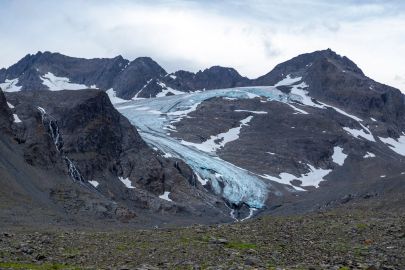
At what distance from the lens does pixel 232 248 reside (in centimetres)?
3444

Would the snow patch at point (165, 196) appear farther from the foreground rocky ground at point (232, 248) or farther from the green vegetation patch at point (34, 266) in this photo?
the green vegetation patch at point (34, 266)

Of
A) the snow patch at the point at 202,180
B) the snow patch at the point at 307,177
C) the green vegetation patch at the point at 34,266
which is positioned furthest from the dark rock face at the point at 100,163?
the green vegetation patch at the point at 34,266

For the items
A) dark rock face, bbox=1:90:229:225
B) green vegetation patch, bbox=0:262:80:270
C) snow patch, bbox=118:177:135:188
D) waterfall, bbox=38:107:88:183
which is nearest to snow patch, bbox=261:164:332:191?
dark rock face, bbox=1:90:229:225

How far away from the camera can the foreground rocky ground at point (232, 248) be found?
1164 inches

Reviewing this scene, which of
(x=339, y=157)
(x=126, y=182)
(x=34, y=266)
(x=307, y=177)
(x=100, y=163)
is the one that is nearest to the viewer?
(x=34, y=266)

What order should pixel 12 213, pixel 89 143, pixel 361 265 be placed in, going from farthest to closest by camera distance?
pixel 89 143
pixel 12 213
pixel 361 265

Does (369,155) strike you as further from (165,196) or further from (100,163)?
(100,163)

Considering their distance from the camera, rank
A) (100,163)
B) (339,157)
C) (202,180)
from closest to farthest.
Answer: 1. (100,163)
2. (202,180)
3. (339,157)

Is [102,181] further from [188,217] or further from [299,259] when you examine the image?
[299,259]

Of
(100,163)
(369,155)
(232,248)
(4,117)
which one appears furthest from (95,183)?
(369,155)

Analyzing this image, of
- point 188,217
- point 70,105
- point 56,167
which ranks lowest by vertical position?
point 188,217

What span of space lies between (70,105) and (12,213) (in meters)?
55.1

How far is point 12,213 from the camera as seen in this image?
262 feet

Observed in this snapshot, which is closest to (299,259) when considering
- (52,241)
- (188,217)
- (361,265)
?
(361,265)
